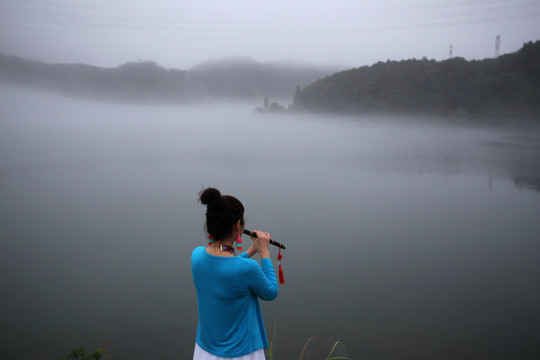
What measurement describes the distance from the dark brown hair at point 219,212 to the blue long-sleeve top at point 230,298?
10 cm

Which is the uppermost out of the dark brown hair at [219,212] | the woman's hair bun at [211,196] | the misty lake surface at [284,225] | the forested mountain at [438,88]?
the forested mountain at [438,88]

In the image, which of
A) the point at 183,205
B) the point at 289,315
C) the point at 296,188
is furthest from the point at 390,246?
the point at 183,205

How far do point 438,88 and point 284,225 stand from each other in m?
7.16

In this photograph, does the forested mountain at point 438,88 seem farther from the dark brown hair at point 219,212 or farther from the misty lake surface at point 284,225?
the dark brown hair at point 219,212

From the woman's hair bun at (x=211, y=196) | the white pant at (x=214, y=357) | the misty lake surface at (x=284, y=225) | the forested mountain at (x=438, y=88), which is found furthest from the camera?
the forested mountain at (x=438, y=88)

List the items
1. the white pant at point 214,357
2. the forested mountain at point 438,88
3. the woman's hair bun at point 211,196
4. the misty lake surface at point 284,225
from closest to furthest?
the woman's hair bun at point 211,196 < the white pant at point 214,357 < the misty lake surface at point 284,225 < the forested mountain at point 438,88

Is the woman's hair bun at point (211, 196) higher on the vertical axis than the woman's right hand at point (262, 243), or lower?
higher

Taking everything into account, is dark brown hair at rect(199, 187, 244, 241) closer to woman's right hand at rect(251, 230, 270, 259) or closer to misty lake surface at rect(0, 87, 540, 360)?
woman's right hand at rect(251, 230, 270, 259)

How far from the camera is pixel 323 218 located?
6746 mm

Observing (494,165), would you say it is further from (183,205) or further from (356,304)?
(183,205)

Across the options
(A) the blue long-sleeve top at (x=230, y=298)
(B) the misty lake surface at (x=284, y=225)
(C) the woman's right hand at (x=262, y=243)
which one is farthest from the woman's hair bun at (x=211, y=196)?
(B) the misty lake surface at (x=284, y=225)

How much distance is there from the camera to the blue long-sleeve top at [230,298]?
125 centimetres

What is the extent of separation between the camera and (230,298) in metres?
1.29

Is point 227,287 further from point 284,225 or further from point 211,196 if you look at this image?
point 284,225
